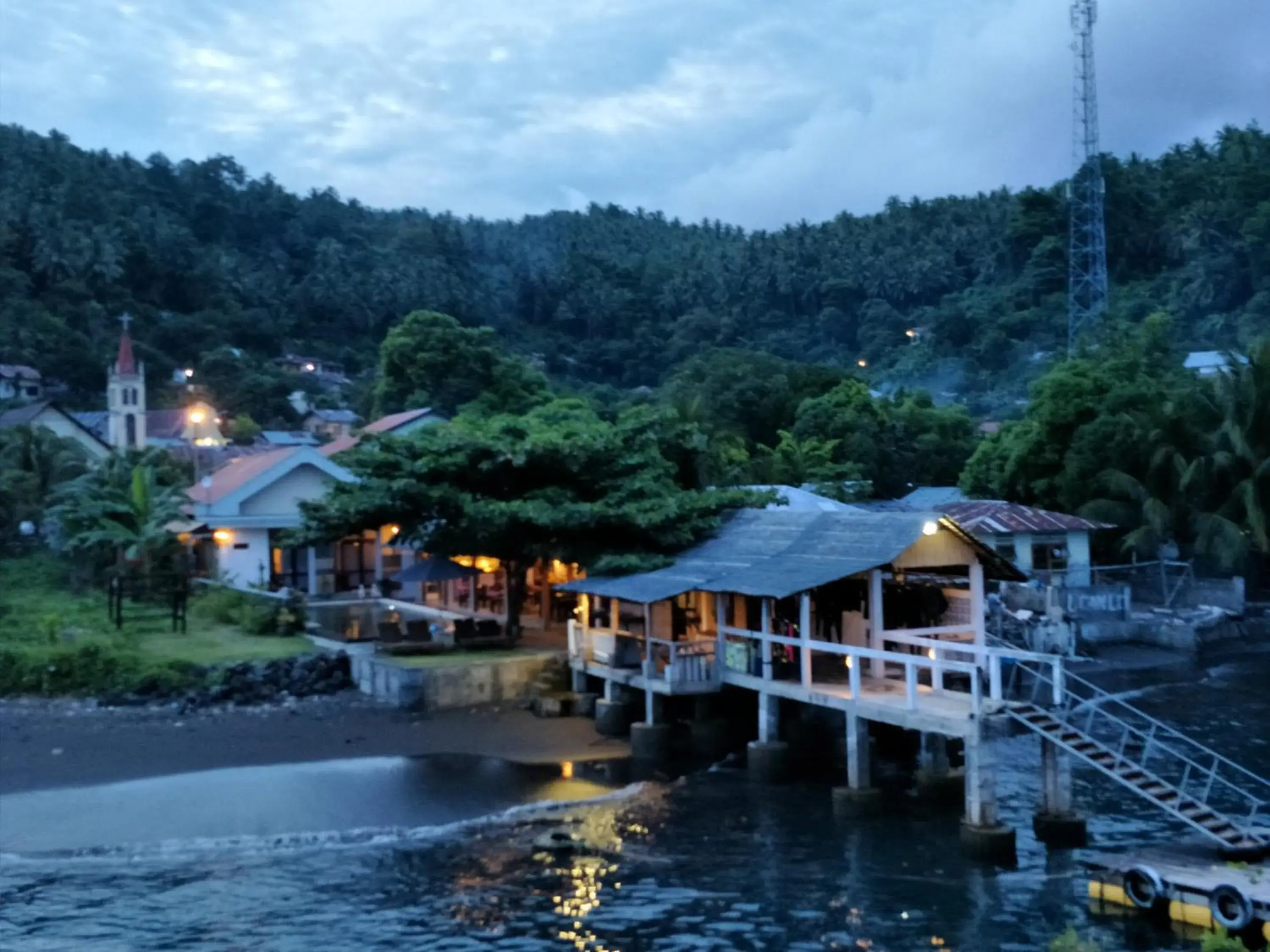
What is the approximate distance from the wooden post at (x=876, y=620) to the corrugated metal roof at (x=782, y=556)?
1.74ft

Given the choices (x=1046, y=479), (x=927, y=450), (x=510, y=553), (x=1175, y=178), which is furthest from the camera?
(x=1175, y=178)

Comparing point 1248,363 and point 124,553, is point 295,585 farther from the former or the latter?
point 1248,363

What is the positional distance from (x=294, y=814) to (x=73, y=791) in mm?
4166

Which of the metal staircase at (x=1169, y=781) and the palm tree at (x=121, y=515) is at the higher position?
the palm tree at (x=121, y=515)

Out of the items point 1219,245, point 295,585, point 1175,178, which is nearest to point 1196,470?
point 295,585

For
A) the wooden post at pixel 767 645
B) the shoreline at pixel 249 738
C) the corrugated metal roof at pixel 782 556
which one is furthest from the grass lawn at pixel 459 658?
the wooden post at pixel 767 645

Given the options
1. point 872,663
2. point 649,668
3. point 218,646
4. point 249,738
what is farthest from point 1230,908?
point 218,646

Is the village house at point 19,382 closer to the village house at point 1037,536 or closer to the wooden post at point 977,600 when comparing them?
the village house at point 1037,536

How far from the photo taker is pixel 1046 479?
1887 inches

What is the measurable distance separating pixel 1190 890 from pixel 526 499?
57.2ft

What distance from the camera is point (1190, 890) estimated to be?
46.4 ft

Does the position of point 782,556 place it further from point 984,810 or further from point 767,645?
point 984,810

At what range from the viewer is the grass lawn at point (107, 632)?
94.8 feet

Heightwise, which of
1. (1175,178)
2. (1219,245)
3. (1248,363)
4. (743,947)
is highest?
(1175,178)
